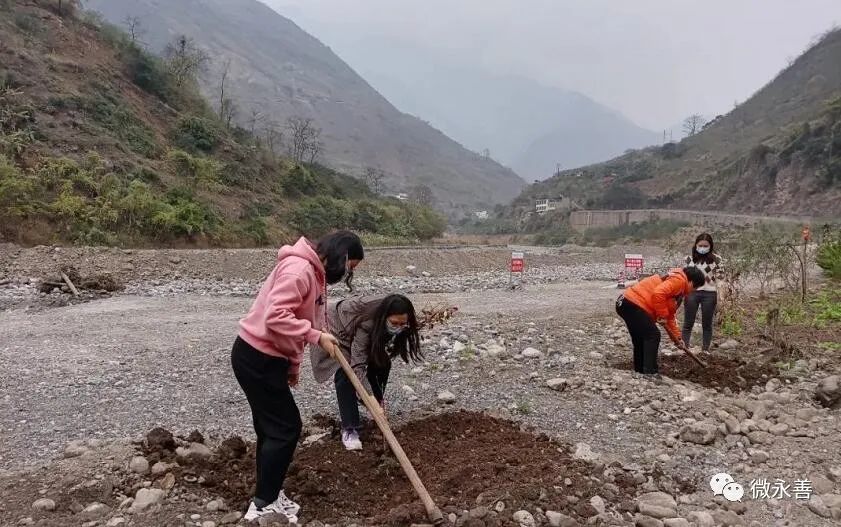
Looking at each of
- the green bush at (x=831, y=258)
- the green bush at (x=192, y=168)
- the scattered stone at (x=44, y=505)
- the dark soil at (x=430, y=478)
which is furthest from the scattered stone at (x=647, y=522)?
the green bush at (x=192, y=168)

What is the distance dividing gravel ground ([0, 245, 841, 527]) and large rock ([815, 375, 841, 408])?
0.33 feet

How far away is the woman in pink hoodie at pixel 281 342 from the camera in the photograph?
10.3 ft

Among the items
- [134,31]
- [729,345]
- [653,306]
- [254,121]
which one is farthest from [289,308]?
[134,31]

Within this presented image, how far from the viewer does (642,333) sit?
6.14 metres

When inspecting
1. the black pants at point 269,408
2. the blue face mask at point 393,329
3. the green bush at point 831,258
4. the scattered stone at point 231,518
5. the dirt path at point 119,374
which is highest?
the green bush at point 831,258

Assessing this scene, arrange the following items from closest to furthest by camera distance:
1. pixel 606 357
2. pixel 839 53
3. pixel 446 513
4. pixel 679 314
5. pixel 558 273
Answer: pixel 446 513
pixel 606 357
pixel 679 314
pixel 558 273
pixel 839 53

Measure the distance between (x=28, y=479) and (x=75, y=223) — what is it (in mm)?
18131

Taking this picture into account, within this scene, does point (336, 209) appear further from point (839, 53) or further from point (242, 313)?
point (839, 53)

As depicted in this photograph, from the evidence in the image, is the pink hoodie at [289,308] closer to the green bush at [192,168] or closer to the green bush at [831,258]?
the green bush at [831,258]

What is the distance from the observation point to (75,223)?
1962 centimetres

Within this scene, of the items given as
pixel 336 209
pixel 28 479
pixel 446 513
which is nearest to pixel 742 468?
pixel 446 513

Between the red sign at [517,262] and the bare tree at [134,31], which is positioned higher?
the bare tree at [134,31]

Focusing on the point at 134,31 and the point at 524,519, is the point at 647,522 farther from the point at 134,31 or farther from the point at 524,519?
the point at 134,31

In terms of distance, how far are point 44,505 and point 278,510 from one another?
51.7 inches
